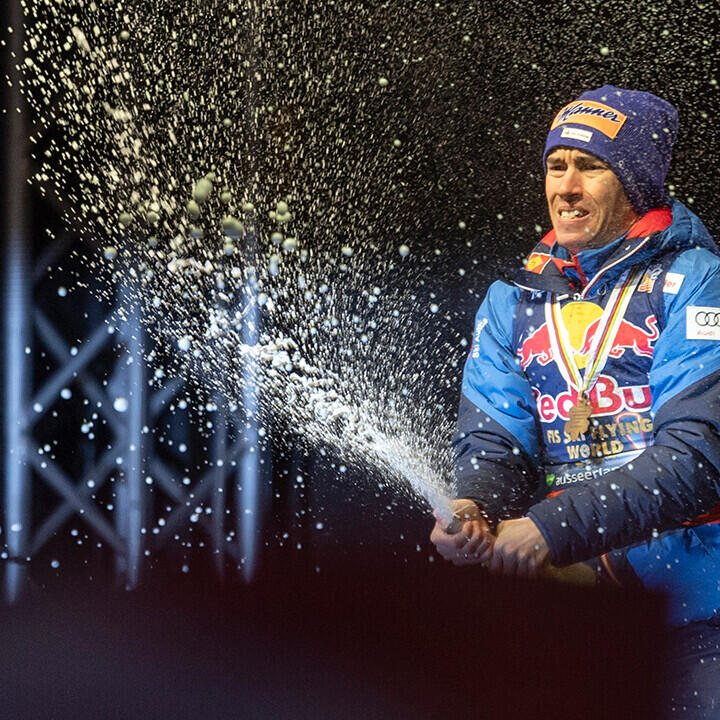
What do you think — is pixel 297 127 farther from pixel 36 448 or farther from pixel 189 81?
pixel 36 448

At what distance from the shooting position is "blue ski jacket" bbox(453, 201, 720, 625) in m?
1.00

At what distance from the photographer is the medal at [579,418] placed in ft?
3.63

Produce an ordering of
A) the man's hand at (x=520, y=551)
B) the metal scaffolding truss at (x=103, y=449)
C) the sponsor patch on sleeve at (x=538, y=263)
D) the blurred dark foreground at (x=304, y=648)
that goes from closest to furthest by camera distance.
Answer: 1. the man's hand at (x=520, y=551)
2. the sponsor patch on sleeve at (x=538, y=263)
3. the blurred dark foreground at (x=304, y=648)
4. the metal scaffolding truss at (x=103, y=449)

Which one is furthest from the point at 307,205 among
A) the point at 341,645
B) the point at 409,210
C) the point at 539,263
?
the point at 539,263

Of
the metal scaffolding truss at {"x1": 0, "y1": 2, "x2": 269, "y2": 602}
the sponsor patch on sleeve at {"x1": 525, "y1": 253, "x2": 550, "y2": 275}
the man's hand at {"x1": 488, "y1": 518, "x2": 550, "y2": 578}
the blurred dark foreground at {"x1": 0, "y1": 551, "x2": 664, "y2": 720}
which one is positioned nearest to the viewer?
the man's hand at {"x1": 488, "y1": 518, "x2": 550, "y2": 578}

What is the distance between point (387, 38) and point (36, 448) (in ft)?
4.73

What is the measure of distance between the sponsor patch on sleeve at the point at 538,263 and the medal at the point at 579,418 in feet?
0.56

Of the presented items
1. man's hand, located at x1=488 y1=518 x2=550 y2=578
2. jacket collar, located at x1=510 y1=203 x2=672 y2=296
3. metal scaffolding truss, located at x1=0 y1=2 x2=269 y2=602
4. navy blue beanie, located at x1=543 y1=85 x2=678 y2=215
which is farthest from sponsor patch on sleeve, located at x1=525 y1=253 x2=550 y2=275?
metal scaffolding truss, located at x1=0 y1=2 x2=269 y2=602

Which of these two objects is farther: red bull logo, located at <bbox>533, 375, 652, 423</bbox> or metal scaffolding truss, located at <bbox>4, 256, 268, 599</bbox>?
metal scaffolding truss, located at <bbox>4, 256, 268, 599</bbox>

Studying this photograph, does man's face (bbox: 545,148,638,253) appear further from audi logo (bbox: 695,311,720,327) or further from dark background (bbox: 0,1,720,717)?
dark background (bbox: 0,1,720,717)

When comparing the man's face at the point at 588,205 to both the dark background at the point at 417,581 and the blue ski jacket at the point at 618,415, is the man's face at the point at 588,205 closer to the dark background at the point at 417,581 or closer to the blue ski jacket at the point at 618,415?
the blue ski jacket at the point at 618,415

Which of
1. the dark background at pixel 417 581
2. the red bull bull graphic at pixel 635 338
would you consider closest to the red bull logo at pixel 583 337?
the red bull bull graphic at pixel 635 338

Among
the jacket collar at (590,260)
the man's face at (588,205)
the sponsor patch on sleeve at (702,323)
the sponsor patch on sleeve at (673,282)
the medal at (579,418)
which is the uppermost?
the man's face at (588,205)

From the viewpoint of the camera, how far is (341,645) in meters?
2.60
